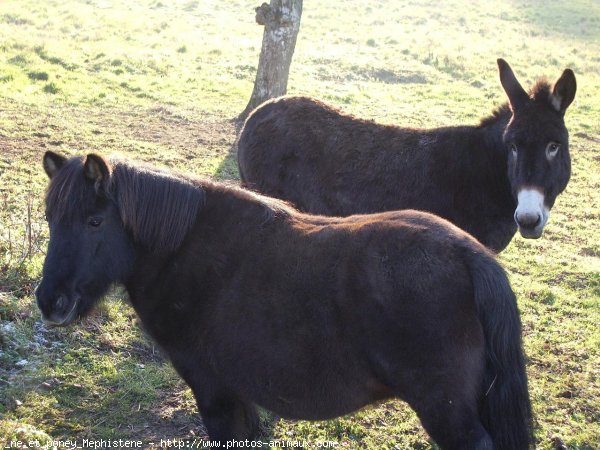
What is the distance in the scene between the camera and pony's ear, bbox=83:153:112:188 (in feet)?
11.4

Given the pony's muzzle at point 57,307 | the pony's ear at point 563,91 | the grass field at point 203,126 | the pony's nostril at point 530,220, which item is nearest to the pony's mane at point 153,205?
the pony's muzzle at point 57,307

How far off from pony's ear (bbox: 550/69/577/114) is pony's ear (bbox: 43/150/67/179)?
4114 millimetres

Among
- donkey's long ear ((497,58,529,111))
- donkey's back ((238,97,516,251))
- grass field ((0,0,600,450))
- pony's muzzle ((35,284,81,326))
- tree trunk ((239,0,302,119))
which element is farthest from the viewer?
tree trunk ((239,0,302,119))

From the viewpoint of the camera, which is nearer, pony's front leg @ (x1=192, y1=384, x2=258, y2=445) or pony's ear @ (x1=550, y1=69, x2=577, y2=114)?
pony's front leg @ (x1=192, y1=384, x2=258, y2=445)

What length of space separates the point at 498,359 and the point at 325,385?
2.98 ft

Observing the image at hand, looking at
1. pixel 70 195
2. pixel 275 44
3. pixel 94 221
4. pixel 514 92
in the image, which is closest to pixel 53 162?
pixel 70 195

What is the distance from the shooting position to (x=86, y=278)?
3.57 metres

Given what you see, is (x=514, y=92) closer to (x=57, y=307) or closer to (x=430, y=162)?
(x=430, y=162)

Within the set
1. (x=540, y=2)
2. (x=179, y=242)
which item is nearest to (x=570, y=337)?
(x=179, y=242)

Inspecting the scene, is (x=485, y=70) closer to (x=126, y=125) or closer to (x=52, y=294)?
(x=126, y=125)

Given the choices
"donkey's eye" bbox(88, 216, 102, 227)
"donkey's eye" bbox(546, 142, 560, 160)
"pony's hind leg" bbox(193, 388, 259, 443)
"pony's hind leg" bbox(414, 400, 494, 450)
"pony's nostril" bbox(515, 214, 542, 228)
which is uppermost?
"donkey's eye" bbox(546, 142, 560, 160)

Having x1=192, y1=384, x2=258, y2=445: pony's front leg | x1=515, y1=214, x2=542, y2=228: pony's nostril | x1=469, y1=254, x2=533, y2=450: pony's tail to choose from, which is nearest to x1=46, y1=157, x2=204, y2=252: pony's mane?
x1=192, y1=384, x2=258, y2=445: pony's front leg

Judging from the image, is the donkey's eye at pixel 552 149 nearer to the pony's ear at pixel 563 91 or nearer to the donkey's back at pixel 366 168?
the pony's ear at pixel 563 91

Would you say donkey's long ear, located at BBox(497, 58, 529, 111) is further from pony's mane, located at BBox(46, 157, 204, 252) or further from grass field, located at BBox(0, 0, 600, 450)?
pony's mane, located at BBox(46, 157, 204, 252)
